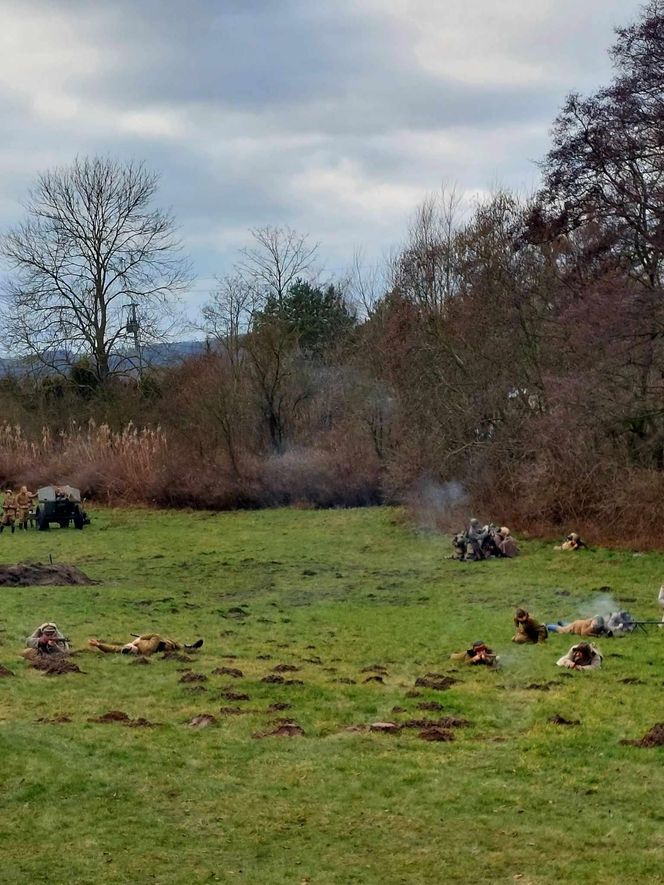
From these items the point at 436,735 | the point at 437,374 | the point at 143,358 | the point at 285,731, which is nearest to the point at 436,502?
the point at 437,374

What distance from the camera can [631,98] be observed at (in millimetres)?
22141

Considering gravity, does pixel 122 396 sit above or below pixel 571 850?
above

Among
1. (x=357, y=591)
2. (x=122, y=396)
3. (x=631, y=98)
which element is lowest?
(x=357, y=591)

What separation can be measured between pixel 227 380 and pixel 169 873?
36.1 meters

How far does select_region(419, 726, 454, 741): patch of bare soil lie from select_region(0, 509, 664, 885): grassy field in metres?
0.08

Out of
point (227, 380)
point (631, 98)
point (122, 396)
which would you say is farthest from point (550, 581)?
point (122, 396)

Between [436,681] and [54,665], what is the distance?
3.83 metres

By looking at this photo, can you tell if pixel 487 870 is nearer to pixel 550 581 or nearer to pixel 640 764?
pixel 640 764

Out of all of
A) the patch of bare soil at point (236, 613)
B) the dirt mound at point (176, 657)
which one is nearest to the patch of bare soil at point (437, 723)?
the dirt mound at point (176, 657)

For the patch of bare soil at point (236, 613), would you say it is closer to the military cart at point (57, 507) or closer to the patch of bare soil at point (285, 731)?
the patch of bare soil at point (285, 731)

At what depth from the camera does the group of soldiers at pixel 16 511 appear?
30.0 metres

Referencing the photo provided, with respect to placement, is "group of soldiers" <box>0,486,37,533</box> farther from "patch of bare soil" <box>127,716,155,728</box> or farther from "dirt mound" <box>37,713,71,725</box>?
"patch of bare soil" <box>127,716,155,728</box>

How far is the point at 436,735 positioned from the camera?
348 inches

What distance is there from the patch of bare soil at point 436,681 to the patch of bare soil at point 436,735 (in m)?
1.71
